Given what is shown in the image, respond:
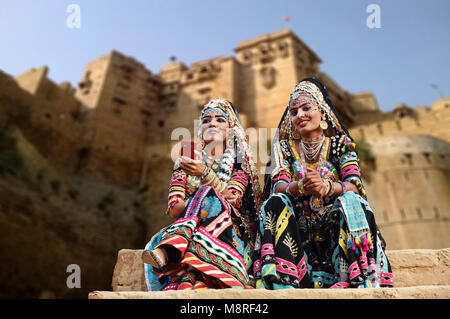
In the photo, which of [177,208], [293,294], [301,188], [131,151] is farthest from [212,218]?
[131,151]

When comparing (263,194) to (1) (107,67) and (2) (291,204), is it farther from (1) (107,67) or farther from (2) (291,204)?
(1) (107,67)

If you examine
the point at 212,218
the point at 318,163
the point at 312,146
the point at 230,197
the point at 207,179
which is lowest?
the point at 212,218

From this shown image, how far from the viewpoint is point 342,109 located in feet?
89.7

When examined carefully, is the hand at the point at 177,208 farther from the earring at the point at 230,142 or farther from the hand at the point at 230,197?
the earring at the point at 230,142

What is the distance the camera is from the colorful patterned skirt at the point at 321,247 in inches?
90.6

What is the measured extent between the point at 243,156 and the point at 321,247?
1092 millimetres

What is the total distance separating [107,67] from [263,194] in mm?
24720

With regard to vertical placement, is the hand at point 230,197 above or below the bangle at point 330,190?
above

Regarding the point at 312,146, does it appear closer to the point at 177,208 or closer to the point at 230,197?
the point at 230,197

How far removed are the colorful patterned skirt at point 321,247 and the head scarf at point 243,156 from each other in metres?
0.51

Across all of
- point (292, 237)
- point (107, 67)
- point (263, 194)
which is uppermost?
point (107, 67)

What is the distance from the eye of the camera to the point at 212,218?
2531 millimetres

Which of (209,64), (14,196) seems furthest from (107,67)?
(14,196)

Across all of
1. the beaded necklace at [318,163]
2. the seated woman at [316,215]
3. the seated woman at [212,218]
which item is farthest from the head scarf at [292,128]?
the seated woman at [212,218]
